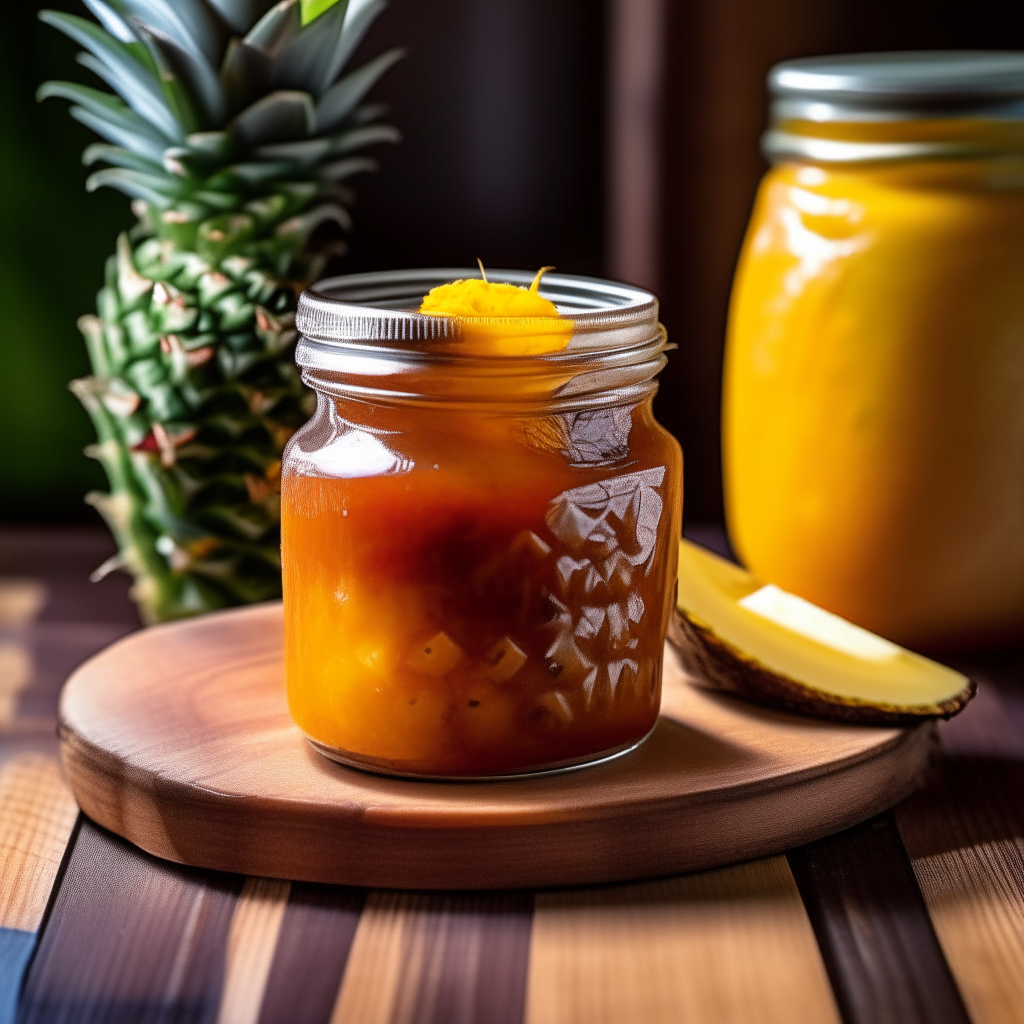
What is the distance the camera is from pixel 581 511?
2.41ft

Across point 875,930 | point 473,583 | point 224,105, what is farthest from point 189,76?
point 875,930

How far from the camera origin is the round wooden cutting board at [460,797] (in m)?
0.71

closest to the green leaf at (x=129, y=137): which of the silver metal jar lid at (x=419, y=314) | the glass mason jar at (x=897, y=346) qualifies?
the silver metal jar lid at (x=419, y=314)

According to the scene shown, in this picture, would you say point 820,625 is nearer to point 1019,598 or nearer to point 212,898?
point 1019,598

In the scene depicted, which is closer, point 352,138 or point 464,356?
point 464,356

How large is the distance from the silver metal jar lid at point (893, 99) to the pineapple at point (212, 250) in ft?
0.98

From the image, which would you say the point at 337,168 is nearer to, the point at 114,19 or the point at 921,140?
the point at 114,19

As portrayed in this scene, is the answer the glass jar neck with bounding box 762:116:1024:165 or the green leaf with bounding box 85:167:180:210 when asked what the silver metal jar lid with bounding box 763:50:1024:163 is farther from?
the green leaf with bounding box 85:167:180:210

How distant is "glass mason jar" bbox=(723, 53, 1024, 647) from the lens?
99 cm

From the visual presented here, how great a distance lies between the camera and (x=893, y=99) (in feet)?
3.21

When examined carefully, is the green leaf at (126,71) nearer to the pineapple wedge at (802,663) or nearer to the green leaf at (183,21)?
the green leaf at (183,21)

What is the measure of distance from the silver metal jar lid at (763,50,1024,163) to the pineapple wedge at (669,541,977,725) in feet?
1.05

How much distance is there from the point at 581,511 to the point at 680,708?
0.18 metres

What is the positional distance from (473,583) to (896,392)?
420 millimetres
